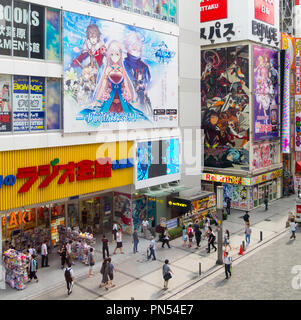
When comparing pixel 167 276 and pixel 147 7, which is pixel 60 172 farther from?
pixel 147 7

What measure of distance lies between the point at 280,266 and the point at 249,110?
18.0 metres

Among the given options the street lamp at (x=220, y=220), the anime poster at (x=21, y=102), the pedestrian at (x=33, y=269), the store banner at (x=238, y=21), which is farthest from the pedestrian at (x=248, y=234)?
the store banner at (x=238, y=21)

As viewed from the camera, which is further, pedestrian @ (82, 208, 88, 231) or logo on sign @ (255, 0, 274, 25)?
logo on sign @ (255, 0, 274, 25)

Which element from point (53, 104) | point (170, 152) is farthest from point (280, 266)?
point (53, 104)

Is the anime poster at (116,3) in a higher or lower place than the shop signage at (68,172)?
higher

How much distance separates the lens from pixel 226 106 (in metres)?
38.5

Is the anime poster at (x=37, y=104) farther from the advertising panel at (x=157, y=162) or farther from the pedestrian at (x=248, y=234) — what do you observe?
the pedestrian at (x=248, y=234)

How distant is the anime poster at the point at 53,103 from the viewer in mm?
22906

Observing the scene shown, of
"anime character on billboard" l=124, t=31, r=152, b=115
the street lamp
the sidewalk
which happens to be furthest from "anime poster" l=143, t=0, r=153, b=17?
the sidewalk

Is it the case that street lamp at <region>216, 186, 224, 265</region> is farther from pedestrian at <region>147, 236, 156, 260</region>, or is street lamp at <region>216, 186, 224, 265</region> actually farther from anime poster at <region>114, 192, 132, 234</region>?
anime poster at <region>114, 192, 132, 234</region>

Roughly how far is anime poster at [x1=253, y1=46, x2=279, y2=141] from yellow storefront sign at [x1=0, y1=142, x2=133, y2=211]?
16.1 meters

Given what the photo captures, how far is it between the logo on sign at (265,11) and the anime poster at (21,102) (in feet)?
82.8

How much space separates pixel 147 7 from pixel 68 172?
13861 millimetres

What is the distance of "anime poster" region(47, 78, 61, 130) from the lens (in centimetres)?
2291
